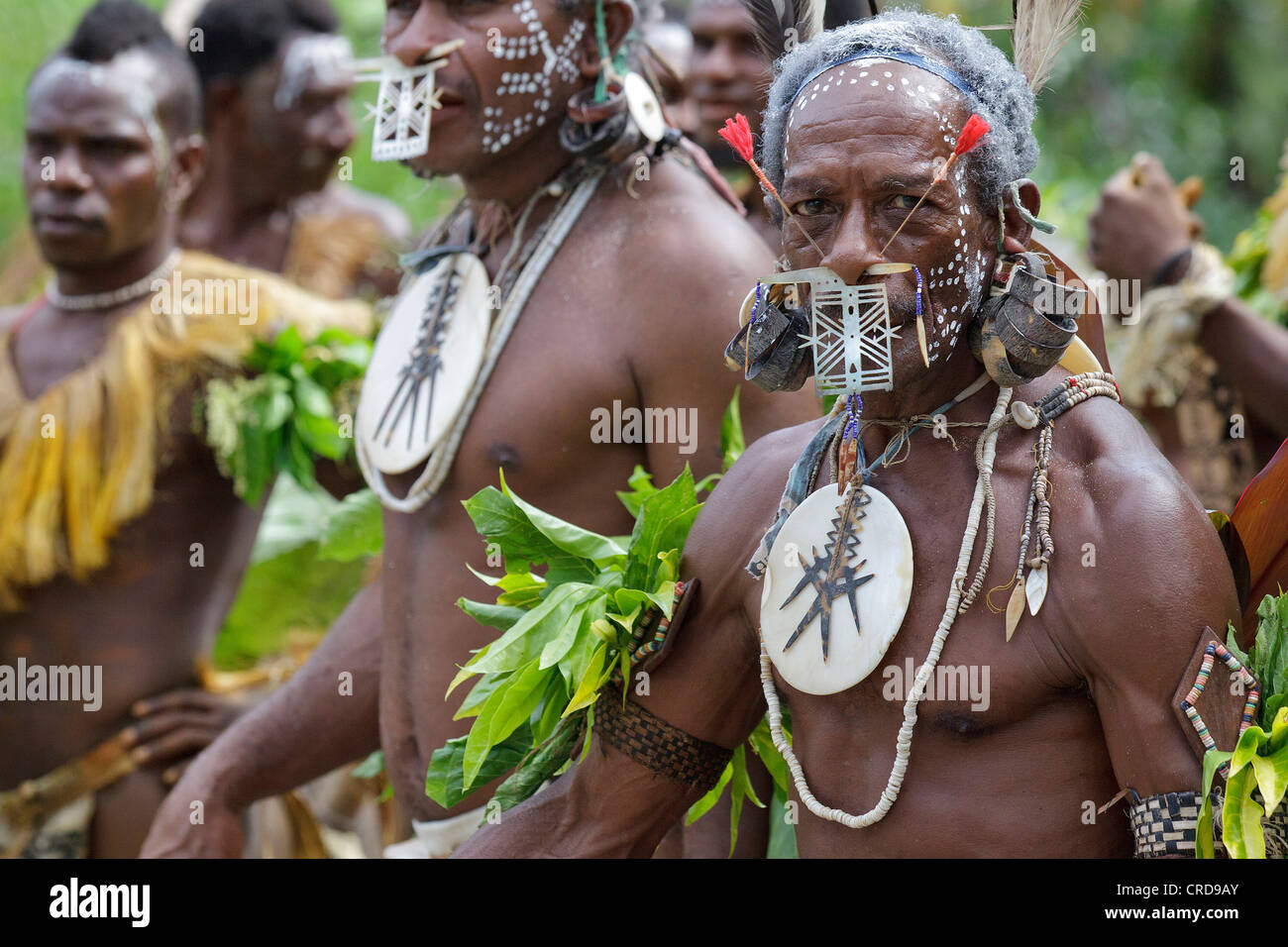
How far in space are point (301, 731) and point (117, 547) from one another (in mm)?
1150

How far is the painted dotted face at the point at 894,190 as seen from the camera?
88.0 inches

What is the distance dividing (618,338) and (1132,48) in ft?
40.6

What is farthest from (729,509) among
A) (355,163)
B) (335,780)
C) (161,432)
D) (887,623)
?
(355,163)

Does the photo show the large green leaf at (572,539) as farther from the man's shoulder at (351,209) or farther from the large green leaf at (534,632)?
the man's shoulder at (351,209)

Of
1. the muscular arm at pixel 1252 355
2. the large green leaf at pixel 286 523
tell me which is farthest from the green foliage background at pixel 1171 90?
the muscular arm at pixel 1252 355

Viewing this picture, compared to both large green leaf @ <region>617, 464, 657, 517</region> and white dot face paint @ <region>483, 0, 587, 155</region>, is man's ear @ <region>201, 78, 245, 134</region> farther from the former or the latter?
large green leaf @ <region>617, 464, 657, 517</region>

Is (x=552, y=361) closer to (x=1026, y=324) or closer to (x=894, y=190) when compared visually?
(x=894, y=190)

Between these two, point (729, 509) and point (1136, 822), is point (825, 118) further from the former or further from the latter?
point (1136, 822)

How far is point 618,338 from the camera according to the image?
3.15 m

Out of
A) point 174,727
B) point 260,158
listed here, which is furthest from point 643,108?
point 260,158

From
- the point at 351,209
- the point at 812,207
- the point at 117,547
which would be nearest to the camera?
the point at 812,207

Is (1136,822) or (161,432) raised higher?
(161,432)

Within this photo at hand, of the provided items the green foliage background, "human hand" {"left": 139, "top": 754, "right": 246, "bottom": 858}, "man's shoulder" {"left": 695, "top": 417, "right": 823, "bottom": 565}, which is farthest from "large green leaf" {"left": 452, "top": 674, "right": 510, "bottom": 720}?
the green foliage background

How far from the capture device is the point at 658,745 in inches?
99.3
